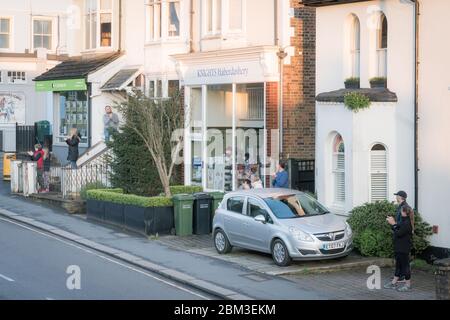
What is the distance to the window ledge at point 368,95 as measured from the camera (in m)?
19.0

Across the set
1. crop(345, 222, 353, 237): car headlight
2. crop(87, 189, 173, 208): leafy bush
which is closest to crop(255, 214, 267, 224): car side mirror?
crop(345, 222, 353, 237): car headlight

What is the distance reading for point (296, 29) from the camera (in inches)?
932

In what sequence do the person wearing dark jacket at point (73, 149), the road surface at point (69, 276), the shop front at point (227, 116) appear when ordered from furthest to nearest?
1. the person wearing dark jacket at point (73, 149)
2. the shop front at point (227, 116)
3. the road surface at point (69, 276)

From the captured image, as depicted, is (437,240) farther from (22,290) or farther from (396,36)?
(22,290)

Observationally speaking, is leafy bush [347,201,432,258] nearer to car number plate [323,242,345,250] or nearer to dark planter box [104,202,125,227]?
car number plate [323,242,345,250]

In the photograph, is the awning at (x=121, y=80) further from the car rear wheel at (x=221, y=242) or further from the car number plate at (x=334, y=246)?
the car number plate at (x=334, y=246)

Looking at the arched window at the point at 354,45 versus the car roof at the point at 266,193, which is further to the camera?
the arched window at the point at 354,45

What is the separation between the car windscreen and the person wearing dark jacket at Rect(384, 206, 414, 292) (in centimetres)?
280

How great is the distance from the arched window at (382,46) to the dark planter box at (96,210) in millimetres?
8804

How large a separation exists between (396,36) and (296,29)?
4946 millimetres

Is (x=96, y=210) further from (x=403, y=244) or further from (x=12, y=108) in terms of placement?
(x=12, y=108)

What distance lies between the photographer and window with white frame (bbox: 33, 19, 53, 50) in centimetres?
4709

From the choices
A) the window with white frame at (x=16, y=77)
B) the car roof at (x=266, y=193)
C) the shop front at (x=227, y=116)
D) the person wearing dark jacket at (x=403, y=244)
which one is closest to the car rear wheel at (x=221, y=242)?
the car roof at (x=266, y=193)

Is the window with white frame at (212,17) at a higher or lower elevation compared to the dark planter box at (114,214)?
higher
